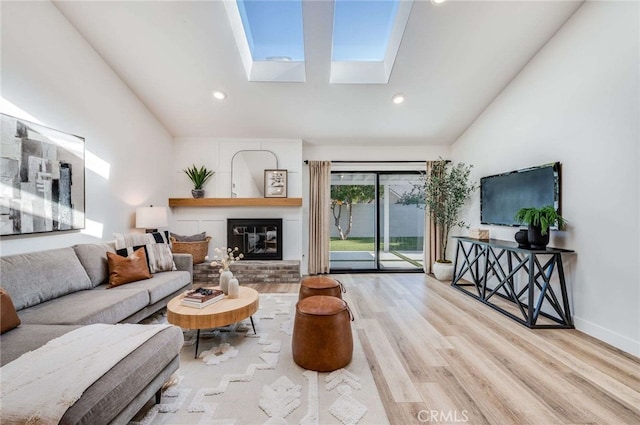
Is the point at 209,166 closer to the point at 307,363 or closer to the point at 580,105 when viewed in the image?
the point at 307,363

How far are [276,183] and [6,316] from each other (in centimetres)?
356

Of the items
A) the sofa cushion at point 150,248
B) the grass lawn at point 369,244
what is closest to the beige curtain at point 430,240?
the grass lawn at point 369,244

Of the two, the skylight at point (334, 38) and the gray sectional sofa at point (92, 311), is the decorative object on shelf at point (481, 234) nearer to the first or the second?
the skylight at point (334, 38)

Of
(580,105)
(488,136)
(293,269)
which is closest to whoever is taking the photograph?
(580,105)

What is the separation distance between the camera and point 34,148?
2496 mm

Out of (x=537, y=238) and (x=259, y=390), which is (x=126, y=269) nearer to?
(x=259, y=390)

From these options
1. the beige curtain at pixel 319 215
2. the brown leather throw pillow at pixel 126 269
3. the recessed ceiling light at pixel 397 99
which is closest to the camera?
the brown leather throw pillow at pixel 126 269

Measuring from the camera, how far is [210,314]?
2113mm

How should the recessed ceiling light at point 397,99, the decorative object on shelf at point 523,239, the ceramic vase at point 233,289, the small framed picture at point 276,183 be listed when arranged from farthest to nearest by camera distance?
the small framed picture at point 276,183 < the recessed ceiling light at point 397,99 < the decorative object on shelf at point 523,239 < the ceramic vase at point 233,289

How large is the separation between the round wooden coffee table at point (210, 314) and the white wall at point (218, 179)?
Result: 8.31 feet

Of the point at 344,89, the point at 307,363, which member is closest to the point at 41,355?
the point at 307,363

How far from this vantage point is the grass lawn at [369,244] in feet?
17.4

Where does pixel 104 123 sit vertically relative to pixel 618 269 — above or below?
above

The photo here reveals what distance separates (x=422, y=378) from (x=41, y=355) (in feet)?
7.39
